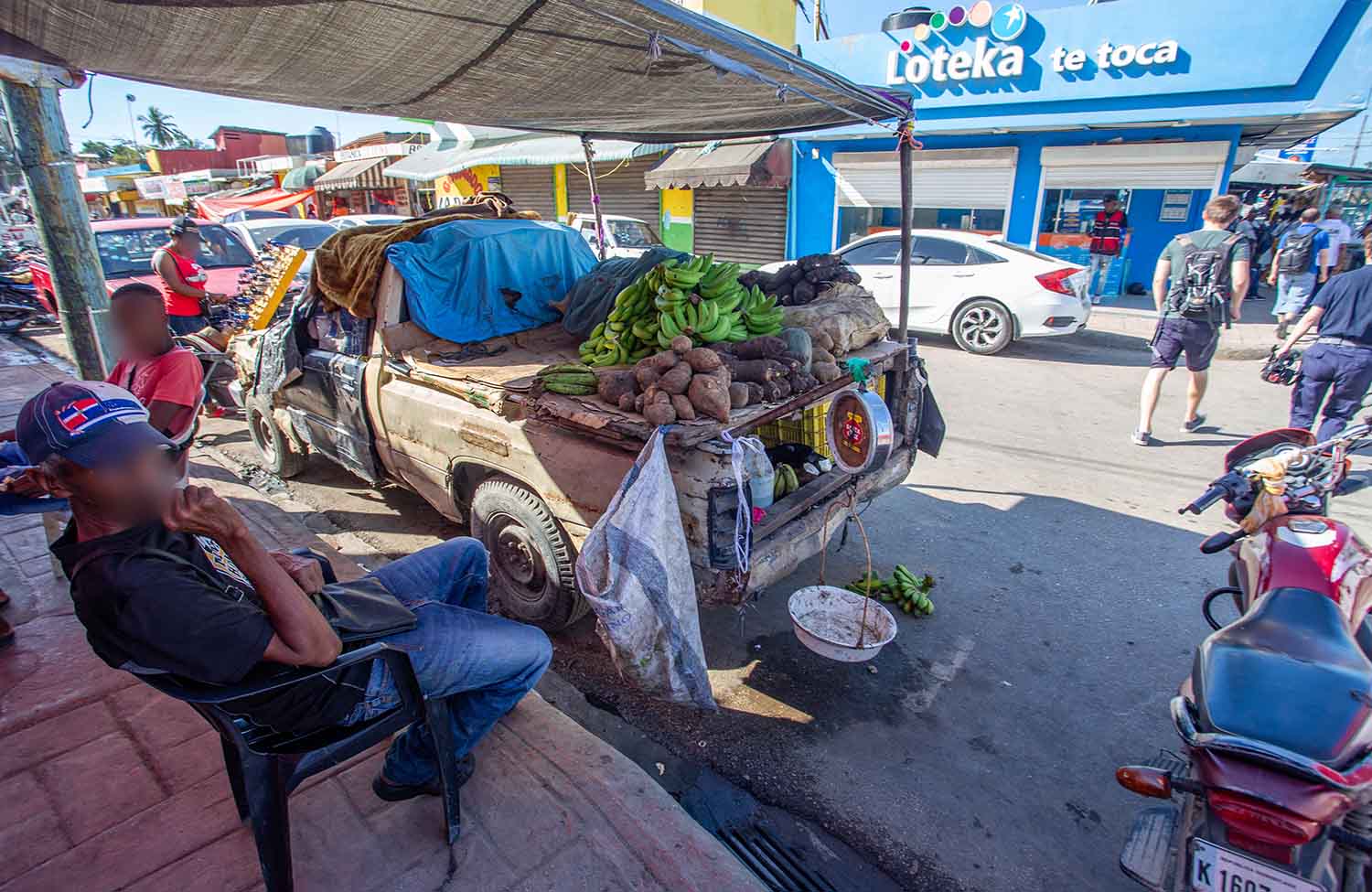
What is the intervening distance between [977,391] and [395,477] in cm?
644

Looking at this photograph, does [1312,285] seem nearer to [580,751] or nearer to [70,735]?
[580,751]

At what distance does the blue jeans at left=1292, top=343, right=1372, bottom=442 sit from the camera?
493 cm

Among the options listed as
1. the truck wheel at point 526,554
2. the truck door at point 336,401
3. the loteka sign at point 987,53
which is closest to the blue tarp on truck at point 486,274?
the truck door at point 336,401

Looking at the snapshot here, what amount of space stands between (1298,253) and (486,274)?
→ 11.5 metres

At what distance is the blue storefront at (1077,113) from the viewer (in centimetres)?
1053

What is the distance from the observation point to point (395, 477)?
14.9ft

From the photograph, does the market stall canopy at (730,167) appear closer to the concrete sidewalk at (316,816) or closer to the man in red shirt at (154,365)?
the man in red shirt at (154,365)

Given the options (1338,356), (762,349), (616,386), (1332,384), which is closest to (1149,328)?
(1332,384)

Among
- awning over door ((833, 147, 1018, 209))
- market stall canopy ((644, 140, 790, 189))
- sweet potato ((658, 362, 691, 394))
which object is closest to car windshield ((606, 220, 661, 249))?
market stall canopy ((644, 140, 790, 189))

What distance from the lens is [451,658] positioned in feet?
6.97

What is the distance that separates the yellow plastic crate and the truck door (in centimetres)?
264

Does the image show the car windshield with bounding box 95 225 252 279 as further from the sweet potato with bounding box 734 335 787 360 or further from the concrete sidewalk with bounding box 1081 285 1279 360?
the concrete sidewalk with bounding box 1081 285 1279 360

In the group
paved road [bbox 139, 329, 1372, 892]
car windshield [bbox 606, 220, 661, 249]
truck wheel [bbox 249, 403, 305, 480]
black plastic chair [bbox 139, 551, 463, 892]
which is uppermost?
car windshield [bbox 606, 220, 661, 249]

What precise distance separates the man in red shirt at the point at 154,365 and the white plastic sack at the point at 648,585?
7.12 ft
